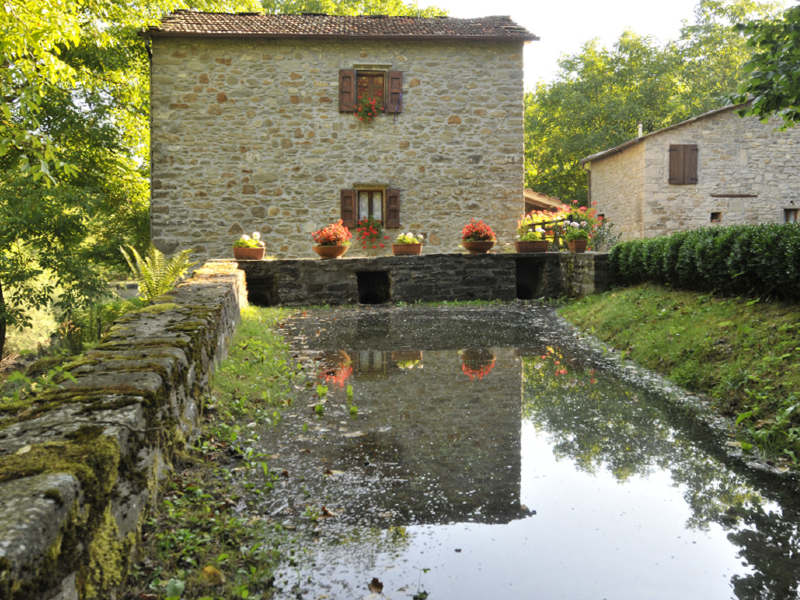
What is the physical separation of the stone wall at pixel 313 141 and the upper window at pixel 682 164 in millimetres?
6117

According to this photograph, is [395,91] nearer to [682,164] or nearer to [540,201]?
[540,201]

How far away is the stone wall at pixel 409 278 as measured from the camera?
1096 cm

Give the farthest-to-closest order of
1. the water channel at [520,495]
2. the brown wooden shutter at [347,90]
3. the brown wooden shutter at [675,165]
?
the brown wooden shutter at [675,165] → the brown wooden shutter at [347,90] → the water channel at [520,495]

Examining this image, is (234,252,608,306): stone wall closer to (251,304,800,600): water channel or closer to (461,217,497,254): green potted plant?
(461,217,497,254): green potted plant

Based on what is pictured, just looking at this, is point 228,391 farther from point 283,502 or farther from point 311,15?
point 311,15

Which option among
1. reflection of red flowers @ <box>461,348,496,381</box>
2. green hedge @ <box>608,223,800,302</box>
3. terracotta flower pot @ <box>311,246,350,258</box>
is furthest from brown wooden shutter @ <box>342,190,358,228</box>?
reflection of red flowers @ <box>461,348,496,381</box>

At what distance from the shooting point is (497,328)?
8.04 m

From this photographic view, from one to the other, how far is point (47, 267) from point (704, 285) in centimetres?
1315

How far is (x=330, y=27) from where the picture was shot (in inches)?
552

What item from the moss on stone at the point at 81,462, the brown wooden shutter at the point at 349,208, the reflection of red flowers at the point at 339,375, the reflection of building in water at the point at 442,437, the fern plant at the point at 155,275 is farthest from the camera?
the brown wooden shutter at the point at 349,208

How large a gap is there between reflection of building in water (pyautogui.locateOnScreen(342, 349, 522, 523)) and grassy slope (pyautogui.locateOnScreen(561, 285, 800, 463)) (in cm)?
142

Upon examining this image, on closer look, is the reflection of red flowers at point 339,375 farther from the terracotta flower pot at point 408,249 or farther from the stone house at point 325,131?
the stone house at point 325,131

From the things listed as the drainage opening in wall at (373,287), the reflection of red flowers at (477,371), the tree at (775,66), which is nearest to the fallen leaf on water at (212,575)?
the reflection of red flowers at (477,371)

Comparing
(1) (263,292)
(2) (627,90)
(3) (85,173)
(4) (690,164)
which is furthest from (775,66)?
(2) (627,90)
